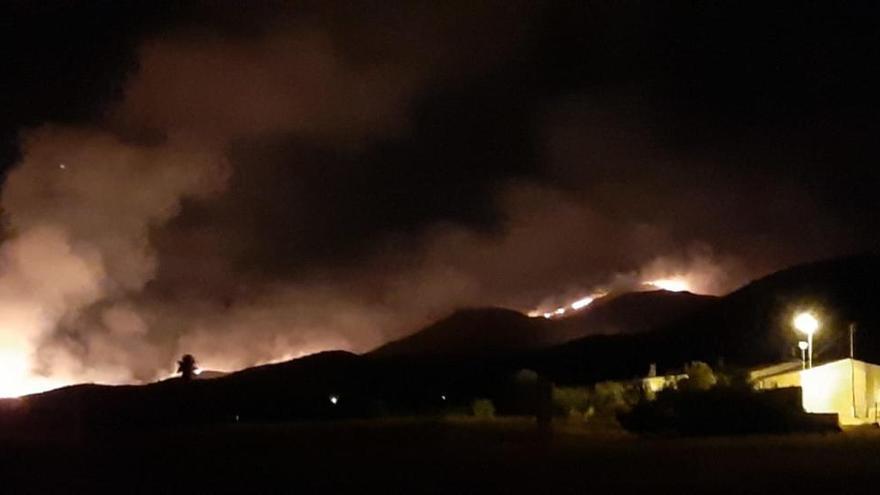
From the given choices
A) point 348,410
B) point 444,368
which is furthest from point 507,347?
point 348,410

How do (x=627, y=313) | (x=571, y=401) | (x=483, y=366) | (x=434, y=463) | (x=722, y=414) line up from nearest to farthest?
1. (x=434, y=463)
2. (x=722, y=414)
3. (x=571, y=401)
4. (x=483, y=366)
5. (x=627, y=313)

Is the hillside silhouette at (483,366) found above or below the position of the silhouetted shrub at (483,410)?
above

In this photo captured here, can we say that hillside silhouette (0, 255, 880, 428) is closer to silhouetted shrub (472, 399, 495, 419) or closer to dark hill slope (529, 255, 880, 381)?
dark hill slope (529, 255, 880, 381)

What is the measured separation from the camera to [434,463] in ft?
73.1

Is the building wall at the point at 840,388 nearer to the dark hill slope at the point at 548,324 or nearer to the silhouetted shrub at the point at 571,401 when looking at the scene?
the silhouetted shrub at the point at 571,401

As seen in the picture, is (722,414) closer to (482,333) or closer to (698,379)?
(698,379)

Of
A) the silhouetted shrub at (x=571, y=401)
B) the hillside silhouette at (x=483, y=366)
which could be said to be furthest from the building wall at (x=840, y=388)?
the hillside silhouette at (x=483, y=366)

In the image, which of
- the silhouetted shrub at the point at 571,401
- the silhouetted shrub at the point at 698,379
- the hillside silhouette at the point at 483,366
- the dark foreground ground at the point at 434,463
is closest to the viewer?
the dark foreground ground at the point at 434,463

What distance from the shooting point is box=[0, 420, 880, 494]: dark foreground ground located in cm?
1759

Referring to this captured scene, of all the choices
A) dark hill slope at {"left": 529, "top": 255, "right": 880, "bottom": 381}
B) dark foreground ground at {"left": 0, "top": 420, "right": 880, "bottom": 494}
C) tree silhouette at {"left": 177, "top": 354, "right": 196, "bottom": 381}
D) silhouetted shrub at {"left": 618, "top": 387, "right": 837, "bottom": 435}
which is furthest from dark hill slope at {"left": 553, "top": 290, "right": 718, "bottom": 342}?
dark foreground ground at {"left": 0, "top": 420, "right": 880, "bottom": 494}

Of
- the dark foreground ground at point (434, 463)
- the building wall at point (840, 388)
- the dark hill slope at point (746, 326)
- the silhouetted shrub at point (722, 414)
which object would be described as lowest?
the dark foreground ground at point (434, 463)

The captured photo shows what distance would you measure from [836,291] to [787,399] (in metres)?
67.8

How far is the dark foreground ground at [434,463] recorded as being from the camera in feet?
57.7

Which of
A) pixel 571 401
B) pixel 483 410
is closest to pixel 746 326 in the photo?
pixel 571 401
